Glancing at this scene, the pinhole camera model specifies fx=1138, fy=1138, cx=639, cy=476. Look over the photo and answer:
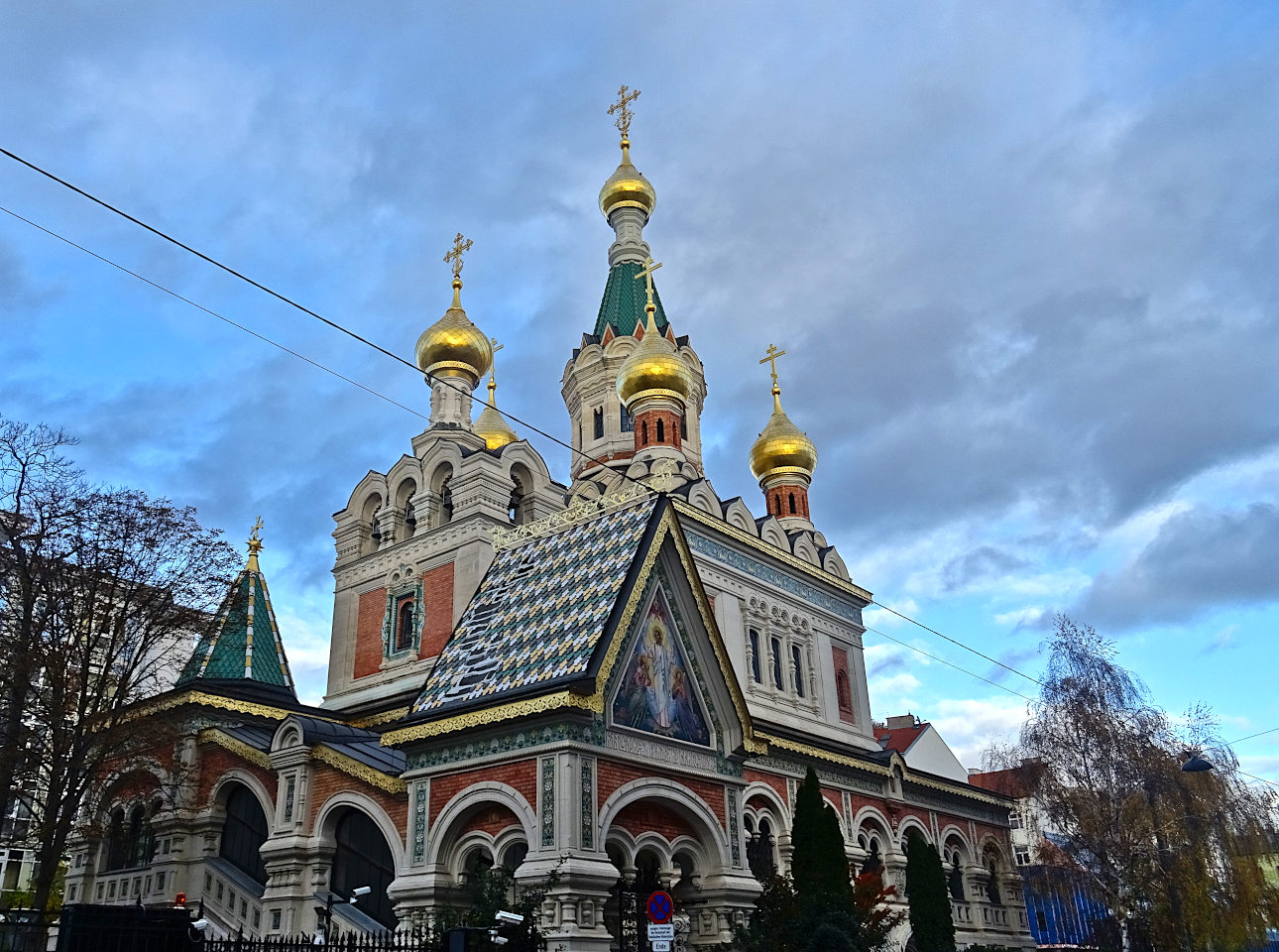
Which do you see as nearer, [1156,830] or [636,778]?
[636,778]

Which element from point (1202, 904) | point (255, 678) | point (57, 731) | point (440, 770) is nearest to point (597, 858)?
point (440, 770)

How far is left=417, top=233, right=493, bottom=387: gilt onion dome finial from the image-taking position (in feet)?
93.4

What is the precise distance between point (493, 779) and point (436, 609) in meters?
12.4

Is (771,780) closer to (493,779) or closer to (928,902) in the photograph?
(928,902)

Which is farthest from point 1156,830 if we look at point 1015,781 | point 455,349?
point 455,349

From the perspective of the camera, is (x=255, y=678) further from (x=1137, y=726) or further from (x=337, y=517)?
(x=1137, y=726)

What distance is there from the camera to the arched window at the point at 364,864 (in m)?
14.2

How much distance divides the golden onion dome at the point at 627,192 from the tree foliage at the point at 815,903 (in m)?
25.0

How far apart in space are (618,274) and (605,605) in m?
25.0

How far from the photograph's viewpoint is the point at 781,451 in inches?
1241

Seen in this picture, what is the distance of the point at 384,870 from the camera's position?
14156mm

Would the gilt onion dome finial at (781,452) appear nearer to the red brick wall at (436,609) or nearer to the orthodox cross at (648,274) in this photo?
the orthodox cross at (648,274)

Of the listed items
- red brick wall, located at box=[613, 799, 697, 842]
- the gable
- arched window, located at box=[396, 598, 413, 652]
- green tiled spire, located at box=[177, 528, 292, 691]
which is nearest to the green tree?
red brick wall, located at box=[613, 799, 697, 842]

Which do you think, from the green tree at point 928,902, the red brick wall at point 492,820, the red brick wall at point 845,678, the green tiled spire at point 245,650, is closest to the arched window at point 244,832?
the green tiled spire at point 245,650
